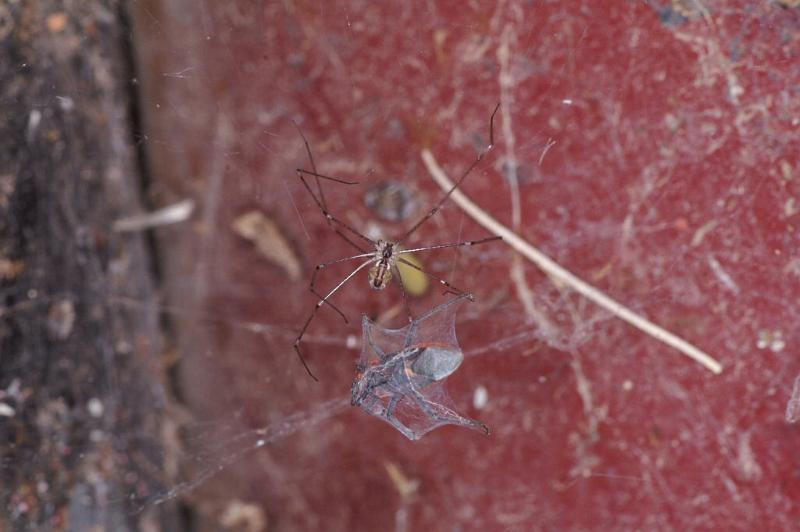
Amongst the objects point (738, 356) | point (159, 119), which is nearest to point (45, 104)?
point (159, 119)

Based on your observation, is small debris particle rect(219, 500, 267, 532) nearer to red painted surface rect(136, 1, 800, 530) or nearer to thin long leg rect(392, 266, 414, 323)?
red painted surface rect(136, 1, 800, 530)

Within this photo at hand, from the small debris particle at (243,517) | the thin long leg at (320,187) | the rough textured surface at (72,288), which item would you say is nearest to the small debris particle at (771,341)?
the thin long leg at (320,187)

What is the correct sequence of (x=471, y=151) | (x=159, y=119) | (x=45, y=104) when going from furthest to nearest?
(x=159, y=119)
(x=45, y=104)
(x=471, y=151)

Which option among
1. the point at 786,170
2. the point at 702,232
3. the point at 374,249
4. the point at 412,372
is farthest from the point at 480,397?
the point at 786,170

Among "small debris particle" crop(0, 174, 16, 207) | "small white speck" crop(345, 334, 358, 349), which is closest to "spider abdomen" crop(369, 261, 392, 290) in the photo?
"small white speck" crop(345, 334, 358, 349)

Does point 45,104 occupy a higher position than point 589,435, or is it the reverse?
point 45,104

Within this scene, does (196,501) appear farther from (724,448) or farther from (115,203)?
(724,448)
